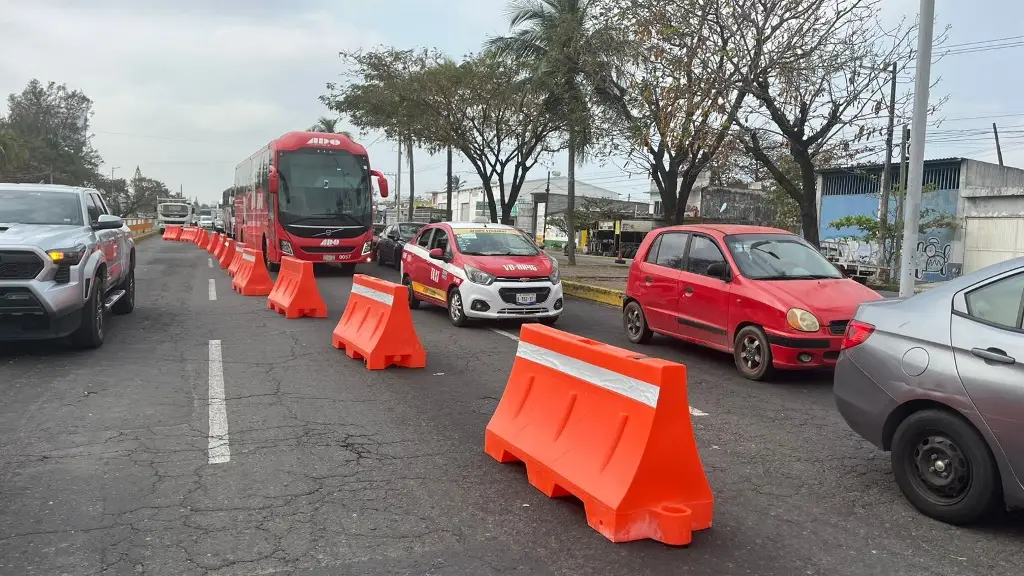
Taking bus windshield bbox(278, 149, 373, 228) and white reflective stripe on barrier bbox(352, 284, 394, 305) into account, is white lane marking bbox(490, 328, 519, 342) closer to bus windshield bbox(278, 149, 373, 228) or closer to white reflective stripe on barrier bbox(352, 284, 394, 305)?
white reflective stripe on barrier bbox(352, 284, 394, 305)

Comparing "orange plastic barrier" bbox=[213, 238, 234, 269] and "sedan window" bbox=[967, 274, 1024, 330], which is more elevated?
"sedan window" bbox=[967, 274, 1024, 330]

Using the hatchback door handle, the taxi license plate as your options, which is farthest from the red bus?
the hatchback door handle

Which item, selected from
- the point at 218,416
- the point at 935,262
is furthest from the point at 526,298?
the point at 935,262

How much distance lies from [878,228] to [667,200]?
31.0ft

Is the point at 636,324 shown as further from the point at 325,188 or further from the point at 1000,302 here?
the point at 325,188

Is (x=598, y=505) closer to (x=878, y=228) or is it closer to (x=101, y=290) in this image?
(x=101, y=290)

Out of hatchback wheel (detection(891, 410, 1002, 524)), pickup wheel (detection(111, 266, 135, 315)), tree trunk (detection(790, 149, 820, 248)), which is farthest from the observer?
tree trunk (detection(790, 149, 820, 248))

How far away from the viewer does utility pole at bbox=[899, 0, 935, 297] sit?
402 inches

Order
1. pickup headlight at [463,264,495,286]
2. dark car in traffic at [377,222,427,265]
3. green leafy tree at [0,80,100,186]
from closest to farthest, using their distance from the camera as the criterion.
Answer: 1. pickup headlight at [463,264,495,286]
2. dark car in traffic at [377,222,427,265]
3. green leafy tree at [0,80,100,186]

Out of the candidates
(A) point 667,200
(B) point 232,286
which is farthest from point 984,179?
(B) point 232,286

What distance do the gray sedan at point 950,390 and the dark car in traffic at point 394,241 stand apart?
66.5ft

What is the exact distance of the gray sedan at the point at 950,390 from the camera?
3.89 meters

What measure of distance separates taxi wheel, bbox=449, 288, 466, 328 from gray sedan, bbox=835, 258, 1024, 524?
7228 millimetres

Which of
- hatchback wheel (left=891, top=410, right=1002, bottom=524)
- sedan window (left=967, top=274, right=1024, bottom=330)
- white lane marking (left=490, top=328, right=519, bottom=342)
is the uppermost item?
sedan window (left=967, top=274, right=1024, bottom=330)
